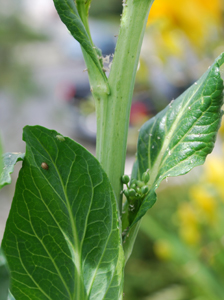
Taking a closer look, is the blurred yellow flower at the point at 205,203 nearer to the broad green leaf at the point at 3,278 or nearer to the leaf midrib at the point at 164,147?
the leaf midrib at the point at 164,147

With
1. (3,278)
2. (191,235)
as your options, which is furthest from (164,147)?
(191,235)

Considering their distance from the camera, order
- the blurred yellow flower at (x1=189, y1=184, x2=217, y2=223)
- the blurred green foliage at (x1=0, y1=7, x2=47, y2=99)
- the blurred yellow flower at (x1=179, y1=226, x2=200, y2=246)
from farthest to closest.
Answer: the blurred green foliage at (x1=0, y1=7, x2=47, y2=99), the blurred yellow flower at (x1=179, y1=226, x2=200, y2=246), the blurred yellow flower at (x1=189, y1=184, x2=217, y2=223)

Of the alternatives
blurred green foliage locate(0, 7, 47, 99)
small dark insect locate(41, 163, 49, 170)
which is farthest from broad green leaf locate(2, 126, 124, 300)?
blurred green foliage locate(0, 7, 47, 99)

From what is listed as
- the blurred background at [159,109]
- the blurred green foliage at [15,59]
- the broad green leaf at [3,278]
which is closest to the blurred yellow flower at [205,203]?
the blurred background at [159,109]

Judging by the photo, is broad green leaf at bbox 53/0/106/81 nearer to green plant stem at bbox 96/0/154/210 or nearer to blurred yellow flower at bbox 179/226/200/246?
green plant stem at bbox 96/0/154/210

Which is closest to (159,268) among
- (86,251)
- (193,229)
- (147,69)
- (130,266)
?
(130,266)

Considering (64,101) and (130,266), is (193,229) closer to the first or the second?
(130,266)
